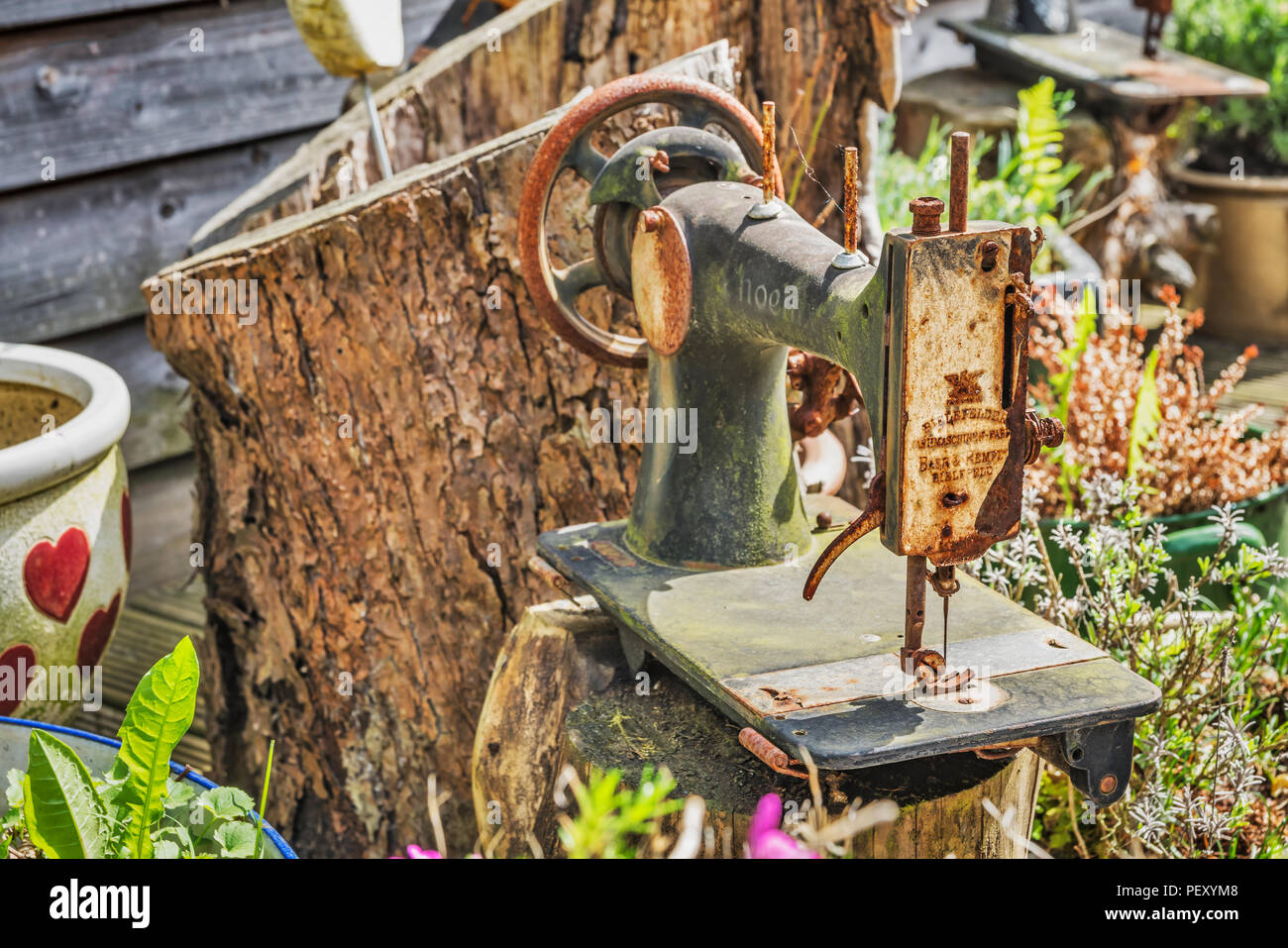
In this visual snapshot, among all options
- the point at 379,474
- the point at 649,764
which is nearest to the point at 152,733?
the point at 649,764

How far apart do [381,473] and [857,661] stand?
0.92m

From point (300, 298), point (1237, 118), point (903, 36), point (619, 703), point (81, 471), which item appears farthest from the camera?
point (1237, 118)

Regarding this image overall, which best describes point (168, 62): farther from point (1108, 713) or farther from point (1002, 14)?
point (1108, 713)

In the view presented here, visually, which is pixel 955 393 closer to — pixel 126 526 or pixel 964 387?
pixel 964 387

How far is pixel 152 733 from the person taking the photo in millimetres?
1151

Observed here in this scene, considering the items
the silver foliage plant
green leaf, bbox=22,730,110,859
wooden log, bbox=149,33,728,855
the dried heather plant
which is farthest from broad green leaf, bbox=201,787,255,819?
the dried heather plant

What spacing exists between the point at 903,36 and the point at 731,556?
11.1 feet

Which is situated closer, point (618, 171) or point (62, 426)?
point (618, 171)

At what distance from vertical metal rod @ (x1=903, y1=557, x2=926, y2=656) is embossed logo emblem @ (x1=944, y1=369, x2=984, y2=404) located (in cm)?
15

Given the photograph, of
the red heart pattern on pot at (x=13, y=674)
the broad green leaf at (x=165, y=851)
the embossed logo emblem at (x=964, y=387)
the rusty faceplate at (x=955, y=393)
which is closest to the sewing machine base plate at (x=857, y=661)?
the rusty faceplate at (x=955, y=393)

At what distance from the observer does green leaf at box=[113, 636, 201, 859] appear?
3.75ft
